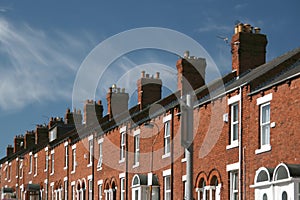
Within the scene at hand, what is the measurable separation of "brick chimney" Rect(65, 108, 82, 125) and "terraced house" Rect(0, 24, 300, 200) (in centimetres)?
581

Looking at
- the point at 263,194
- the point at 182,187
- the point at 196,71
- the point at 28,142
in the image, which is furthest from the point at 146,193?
the point at 28,142

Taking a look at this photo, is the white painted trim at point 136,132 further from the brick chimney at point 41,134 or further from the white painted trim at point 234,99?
the brick chimney at point 41,134

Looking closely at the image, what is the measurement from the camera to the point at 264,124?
2547cm

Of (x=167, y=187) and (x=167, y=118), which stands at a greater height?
(x=167, y=118)

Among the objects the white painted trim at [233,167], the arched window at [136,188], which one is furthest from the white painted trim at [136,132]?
the white painted trim at [233,167]

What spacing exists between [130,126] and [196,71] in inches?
202

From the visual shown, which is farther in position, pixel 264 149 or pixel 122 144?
pixel 122 144

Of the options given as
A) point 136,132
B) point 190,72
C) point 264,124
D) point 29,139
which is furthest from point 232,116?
point 29,139

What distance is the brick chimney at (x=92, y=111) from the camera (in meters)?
51.1

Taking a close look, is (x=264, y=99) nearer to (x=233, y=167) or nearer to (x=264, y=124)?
(x=264, y=124)

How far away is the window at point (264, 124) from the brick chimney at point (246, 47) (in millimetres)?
6581

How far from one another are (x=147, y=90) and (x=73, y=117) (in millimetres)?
20494

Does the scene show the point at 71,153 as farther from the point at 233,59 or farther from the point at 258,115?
the point at 258,115

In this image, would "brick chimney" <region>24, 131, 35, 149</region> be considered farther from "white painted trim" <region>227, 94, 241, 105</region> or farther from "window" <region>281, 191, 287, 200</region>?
"window" <region>281, 191, 287, 200</region>
